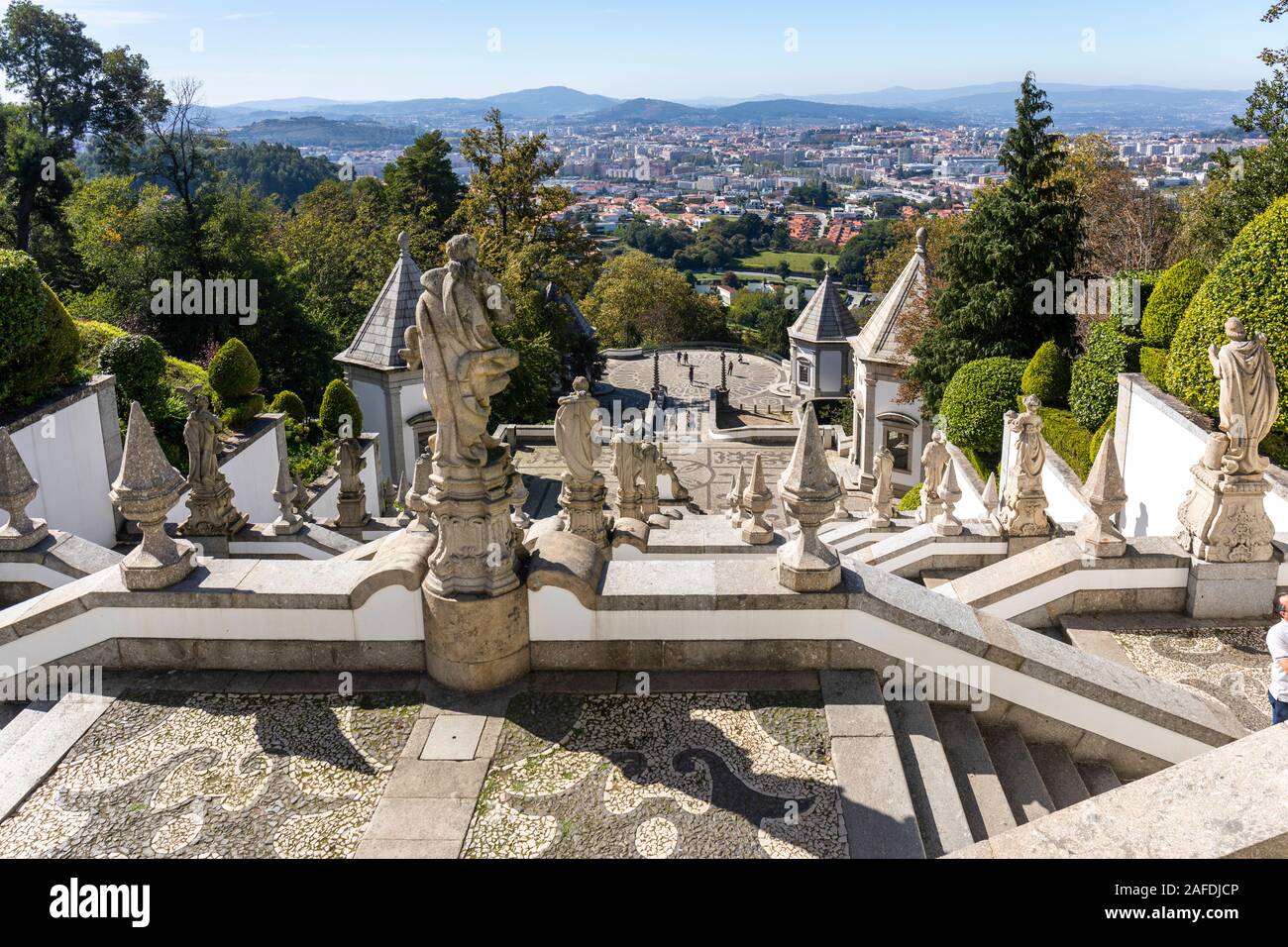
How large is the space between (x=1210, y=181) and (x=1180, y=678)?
26581mm

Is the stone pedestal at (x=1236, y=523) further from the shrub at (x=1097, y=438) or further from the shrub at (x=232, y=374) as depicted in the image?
the shrub at (x=232, y=374)

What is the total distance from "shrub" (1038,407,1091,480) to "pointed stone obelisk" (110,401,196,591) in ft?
47.7

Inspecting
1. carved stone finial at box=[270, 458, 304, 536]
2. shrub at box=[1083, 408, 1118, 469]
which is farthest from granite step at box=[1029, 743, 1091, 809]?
shrub at box=[1083, 408, 1118, 469]

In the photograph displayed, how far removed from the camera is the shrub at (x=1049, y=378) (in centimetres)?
2138

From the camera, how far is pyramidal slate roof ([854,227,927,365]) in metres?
31.4

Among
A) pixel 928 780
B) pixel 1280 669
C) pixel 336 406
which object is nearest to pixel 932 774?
pixel 928 780

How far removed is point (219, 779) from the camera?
6.69 meters

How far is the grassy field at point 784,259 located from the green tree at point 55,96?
91.6 metres

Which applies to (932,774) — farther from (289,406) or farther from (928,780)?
(289,406)

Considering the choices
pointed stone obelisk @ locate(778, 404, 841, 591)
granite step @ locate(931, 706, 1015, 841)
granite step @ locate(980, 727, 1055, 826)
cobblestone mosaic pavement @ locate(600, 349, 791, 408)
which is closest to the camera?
granite step @ locate(931, 706, 1015, 841)

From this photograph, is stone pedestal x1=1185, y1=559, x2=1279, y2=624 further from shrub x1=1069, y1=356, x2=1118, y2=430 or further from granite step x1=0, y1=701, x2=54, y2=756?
granite step x1=0, y1=701, x2=54, y2=756

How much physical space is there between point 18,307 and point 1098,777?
15.2 metres

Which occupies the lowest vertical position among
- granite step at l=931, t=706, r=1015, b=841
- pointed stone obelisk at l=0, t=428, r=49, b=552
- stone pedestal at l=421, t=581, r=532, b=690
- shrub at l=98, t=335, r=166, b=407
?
granite step at l=931, t=706, r=1015, b=841

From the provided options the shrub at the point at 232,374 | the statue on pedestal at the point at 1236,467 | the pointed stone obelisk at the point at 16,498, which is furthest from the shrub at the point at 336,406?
the statue on pedestal at the point at 1236,467
